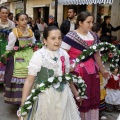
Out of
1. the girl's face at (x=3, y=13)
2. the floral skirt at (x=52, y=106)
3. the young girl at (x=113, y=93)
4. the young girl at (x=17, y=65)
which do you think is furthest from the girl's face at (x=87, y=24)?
the girl's face at (x=3, y=13)

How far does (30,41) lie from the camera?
4480 mm

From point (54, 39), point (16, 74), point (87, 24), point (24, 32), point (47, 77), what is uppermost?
point (87, 24)

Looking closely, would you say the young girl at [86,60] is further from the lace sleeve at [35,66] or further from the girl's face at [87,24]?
the lace sleeve at [35,66]

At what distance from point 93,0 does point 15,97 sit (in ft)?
16.5

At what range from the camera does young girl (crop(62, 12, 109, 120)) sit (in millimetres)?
3330

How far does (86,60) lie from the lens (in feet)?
11.1

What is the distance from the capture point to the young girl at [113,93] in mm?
4527

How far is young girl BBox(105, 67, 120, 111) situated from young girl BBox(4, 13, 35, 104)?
153 centimetres

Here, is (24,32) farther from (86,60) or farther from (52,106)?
(52,106)

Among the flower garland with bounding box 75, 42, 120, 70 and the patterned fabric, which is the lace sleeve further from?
the patterned fabric

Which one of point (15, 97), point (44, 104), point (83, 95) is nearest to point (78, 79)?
point (83, 95)

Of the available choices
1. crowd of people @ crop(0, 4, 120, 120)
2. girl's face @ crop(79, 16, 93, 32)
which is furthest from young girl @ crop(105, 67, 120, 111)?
girl's face @ crop(79, 16, 93, 32)

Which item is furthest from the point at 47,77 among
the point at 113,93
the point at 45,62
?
the point at 113,93

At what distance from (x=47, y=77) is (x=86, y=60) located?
0.88 metres
